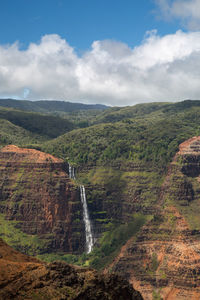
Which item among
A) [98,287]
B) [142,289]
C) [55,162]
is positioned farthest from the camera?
[55,162]

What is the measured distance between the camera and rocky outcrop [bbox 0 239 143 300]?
3083 cm

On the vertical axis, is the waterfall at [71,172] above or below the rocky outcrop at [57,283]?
below

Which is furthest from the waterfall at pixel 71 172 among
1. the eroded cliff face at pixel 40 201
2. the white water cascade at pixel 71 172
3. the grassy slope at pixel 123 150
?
the eroded cliff face at pixel 40 201

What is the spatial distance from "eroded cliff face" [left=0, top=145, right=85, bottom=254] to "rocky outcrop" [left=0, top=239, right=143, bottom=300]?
93.0 meters

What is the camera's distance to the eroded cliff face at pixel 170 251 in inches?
4107

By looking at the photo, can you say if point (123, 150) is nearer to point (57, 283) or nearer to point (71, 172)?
point (71, 172)

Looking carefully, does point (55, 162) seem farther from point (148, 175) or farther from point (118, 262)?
point (118, 262)

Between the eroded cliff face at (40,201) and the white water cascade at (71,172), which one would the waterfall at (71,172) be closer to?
the white water cascade at (71,172)

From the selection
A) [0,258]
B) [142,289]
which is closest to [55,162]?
[142,289]

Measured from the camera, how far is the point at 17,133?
19638 cm

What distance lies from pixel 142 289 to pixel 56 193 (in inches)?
1598

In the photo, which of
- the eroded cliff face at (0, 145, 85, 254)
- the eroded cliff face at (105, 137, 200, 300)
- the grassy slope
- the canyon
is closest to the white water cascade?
the grassy slope

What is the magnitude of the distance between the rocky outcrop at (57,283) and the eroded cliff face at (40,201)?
9302 cm

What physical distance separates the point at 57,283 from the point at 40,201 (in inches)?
4048
